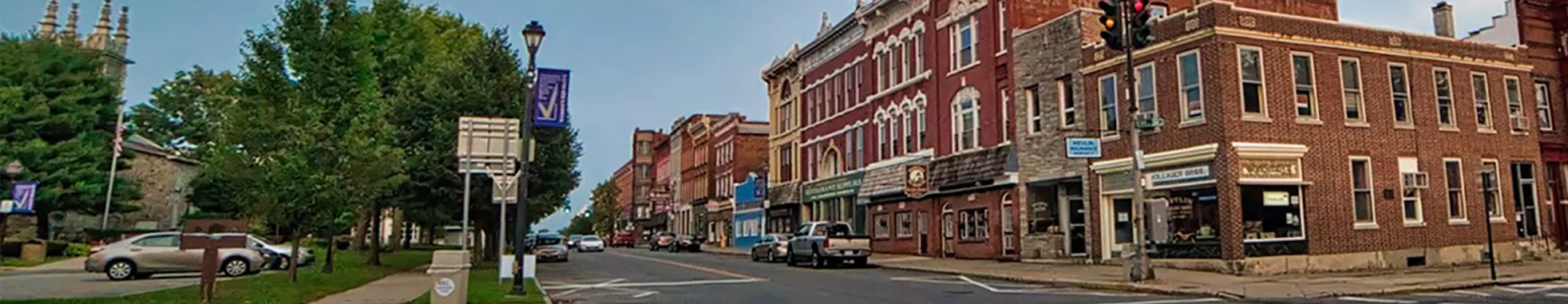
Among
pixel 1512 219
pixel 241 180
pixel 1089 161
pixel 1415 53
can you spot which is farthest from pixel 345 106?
pixel 1512 219

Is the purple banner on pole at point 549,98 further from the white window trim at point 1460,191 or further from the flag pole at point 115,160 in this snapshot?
the flag pole at point 115,160

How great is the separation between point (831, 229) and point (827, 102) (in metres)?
18.0

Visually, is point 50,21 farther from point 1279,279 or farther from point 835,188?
point 1279,279

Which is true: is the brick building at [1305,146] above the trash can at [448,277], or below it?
above

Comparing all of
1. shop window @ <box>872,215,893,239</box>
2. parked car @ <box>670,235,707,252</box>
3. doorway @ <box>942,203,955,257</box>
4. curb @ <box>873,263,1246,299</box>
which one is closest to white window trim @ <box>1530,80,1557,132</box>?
doorway @ <box>942,203,955,257</box>

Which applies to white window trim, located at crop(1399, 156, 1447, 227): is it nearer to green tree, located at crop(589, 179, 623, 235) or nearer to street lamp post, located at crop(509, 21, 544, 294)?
street lamp post, located at crop(509, 21, 544, 294)

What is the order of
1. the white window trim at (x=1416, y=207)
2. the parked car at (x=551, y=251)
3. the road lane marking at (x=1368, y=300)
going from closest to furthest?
the road lane marking at (x=1368, y=300)
the white window trim at (x=1416, y=207)
the parked car at (x=551, y=251)

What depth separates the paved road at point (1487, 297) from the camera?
14.6 metres

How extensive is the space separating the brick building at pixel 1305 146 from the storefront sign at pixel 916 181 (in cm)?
881

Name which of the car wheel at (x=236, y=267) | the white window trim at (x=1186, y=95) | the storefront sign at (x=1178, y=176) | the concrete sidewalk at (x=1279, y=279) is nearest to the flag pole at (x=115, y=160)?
the car wheel at (x=236, y=267)

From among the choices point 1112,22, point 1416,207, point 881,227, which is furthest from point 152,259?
point 1416,207

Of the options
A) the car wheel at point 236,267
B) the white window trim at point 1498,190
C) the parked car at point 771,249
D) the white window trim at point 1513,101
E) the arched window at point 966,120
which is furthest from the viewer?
the parked car at point 771,249

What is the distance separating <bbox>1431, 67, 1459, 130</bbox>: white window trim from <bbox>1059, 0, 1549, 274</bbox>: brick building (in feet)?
0.15

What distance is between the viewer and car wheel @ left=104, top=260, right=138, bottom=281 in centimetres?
2297
